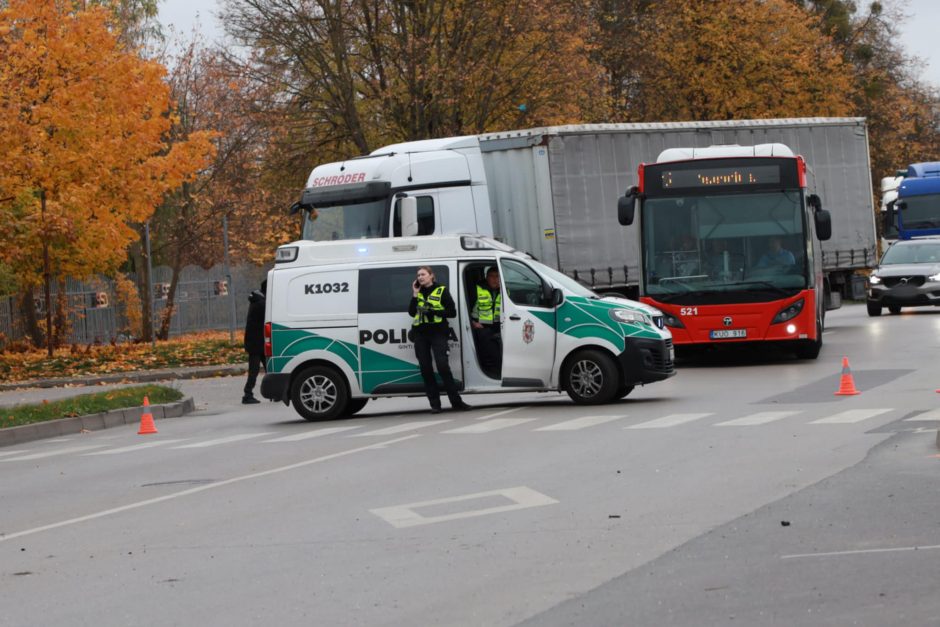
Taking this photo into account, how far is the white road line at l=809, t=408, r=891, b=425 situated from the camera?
14.6 m

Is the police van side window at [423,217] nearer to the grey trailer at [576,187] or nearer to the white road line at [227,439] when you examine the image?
the grey trailer at [576,187]

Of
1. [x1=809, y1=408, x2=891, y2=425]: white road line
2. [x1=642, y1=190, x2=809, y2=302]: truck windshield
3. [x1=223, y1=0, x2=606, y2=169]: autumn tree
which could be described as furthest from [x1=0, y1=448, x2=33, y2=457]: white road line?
[x1=223, y1=0, x2=606, y2=169]: autumn tree

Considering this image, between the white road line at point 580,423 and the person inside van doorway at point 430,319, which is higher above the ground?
the person inside van doorway at point 430,319

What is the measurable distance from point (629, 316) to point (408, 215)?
260 inches

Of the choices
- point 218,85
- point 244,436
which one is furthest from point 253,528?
point 218,85

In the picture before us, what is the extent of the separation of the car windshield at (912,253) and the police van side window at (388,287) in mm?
21939

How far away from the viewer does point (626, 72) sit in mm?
53562

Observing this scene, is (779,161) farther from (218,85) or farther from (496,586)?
(218,85)

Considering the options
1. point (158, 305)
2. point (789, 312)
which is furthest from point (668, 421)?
point (158, 305)

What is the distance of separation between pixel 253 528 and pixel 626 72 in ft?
149

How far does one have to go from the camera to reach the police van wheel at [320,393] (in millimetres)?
18188

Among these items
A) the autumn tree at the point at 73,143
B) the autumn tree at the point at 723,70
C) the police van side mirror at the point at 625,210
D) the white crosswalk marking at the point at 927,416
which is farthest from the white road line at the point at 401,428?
the autumn tree at the point at 723,70

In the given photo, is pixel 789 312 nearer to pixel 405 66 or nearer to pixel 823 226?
pixel 823 226

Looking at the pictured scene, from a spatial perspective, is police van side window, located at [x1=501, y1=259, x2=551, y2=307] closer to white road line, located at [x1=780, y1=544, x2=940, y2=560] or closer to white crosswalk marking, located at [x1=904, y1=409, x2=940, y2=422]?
white crosswalk marking, located at [x1=904, y1=409, x2=940, y2=422]
